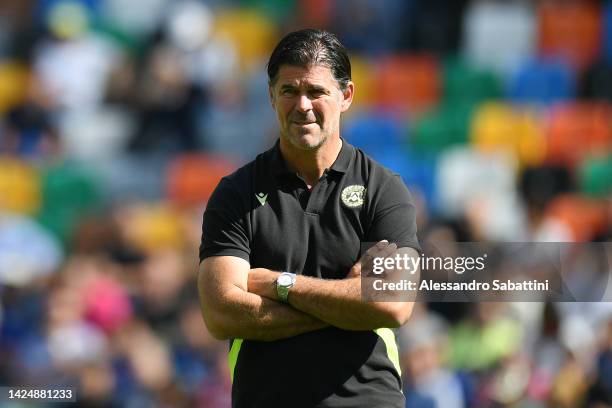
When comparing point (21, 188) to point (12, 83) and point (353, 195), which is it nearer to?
point (12, 83)

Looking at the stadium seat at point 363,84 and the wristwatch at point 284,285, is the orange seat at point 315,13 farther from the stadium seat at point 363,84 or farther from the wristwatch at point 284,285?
the wristwatch at point 284,285

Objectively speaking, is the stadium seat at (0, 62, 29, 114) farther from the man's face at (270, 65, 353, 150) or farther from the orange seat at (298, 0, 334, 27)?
the man's face at (270, 65, 353, 150)

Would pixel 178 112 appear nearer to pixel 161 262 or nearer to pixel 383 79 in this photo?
pixel 383 79

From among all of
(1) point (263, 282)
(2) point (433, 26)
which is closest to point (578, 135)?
(2) point (433, 26)

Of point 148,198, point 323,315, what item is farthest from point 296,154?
point 148,198

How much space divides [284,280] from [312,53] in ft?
2.39

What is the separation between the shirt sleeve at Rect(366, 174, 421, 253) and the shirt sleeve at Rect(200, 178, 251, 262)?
1.33 feet

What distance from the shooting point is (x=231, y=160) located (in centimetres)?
1281

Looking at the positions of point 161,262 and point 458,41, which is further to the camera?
point 458,41

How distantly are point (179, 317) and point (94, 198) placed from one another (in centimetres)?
304

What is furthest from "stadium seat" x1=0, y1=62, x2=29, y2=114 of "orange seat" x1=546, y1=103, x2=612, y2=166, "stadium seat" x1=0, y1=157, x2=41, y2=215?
"orange seat" x1=546, y1=103, x2=612, y2=166

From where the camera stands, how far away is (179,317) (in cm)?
967

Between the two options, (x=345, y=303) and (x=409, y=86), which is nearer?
(x=345, y=303)

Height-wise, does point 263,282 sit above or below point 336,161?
below
